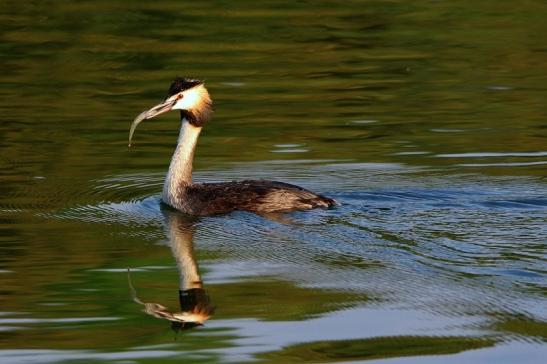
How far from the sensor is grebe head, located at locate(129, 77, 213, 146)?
44.2 ft

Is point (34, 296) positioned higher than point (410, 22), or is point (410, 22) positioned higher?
point (410, 22)

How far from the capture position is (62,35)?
22375mm

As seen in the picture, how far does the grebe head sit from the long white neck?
10 centimetres

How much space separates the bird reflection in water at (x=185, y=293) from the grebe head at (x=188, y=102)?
133 cm

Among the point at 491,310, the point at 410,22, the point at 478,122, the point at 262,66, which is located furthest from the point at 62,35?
the point at 491,310

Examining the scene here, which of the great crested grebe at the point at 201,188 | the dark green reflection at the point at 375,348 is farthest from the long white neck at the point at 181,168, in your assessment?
the dark green reflection at the point at 375,348

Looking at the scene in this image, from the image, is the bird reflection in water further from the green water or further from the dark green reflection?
the dark green reflection

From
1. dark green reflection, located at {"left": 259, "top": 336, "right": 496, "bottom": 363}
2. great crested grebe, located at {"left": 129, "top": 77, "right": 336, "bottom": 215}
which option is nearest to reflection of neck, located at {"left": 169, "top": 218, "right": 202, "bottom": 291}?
great crested grebe, located at {"left": 129, "top": 77, "right": 336, "bottom": 215}

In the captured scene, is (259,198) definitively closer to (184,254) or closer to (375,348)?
(184,254)

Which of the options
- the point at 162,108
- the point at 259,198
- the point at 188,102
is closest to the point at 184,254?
the point at 259,198

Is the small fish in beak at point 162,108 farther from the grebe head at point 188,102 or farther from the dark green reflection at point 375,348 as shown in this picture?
the dark green reflection at point 375,348

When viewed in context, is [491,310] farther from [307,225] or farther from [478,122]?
[478,122]

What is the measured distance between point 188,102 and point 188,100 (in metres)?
0.02

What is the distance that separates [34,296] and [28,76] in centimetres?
958
